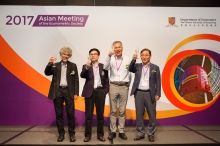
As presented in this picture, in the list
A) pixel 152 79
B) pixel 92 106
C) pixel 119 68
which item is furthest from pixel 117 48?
→ pixel 92 106

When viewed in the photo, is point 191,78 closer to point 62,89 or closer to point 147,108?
point 147,108

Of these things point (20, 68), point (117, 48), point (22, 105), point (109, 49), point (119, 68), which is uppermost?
point (109, 49)

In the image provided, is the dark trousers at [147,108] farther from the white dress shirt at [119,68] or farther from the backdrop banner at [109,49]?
the backdrop banner at [109,49]

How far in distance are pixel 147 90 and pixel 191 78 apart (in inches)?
62.8

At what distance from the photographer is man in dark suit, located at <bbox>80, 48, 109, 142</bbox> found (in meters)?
3.08

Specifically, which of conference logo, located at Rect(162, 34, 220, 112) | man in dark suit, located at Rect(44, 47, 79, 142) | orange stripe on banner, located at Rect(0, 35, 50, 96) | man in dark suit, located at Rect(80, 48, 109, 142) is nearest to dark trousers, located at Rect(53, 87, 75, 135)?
man in dark suit, located at Rect(44, 47, 79, 142)

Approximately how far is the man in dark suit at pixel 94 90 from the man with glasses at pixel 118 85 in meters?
0.13

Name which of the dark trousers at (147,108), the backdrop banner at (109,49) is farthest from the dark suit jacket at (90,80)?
the backdrop banner at (109,49)

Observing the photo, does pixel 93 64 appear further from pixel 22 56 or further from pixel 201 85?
pixel 201 85

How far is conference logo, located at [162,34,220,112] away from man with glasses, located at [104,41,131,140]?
142 centimetres

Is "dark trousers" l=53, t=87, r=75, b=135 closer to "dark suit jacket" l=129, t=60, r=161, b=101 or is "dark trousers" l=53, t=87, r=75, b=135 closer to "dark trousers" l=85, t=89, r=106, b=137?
"dark trousers" l=85, t=89, r=106, b=137

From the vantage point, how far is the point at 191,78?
4199 mm

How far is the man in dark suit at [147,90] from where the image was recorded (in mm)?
3127

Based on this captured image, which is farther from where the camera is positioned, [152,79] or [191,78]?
[191,78]
